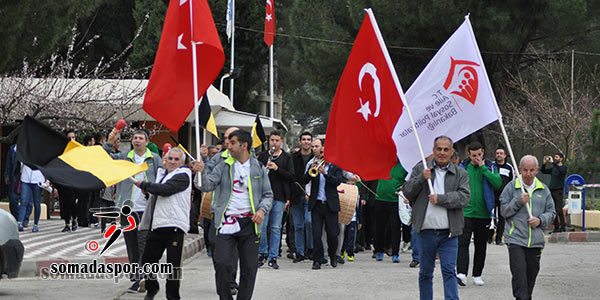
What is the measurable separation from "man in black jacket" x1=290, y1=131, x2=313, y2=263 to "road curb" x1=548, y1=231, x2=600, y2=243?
6.68 meters

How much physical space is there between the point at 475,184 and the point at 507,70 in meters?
22.3

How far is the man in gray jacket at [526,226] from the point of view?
28.4 ft

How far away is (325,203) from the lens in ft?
43.4

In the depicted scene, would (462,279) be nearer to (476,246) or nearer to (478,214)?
(476,246)

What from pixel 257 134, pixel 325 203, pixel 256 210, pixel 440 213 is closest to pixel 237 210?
pixel 256 210

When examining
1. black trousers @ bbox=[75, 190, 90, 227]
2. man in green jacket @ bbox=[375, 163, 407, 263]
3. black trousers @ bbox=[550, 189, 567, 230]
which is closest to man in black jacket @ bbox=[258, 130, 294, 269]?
man in green jacket @ bbox=[375, 163, 407, 263]

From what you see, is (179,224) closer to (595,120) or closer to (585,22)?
(595,120)

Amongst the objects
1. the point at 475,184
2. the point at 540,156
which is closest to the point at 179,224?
the point at 475,184

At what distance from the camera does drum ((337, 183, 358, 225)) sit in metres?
13.7

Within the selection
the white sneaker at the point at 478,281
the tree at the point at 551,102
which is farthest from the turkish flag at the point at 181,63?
the tree at the point at 551,102

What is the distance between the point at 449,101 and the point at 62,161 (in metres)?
3.87

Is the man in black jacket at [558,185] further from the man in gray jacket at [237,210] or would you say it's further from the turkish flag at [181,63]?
the man in gray jacket at [237,210]

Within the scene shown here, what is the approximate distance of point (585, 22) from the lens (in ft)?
105

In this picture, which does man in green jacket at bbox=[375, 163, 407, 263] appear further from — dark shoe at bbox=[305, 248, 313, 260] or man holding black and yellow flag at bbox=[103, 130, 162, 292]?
man holding black and yellow flag at bbox=[103, 130, 162, 292]
